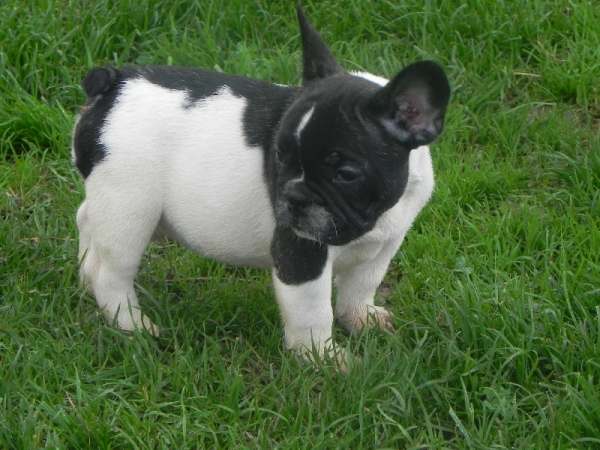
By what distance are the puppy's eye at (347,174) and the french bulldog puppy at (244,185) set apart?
52 mm

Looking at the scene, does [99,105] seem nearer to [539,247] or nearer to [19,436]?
[19,436]

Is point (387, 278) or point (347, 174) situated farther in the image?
point (387, 278)

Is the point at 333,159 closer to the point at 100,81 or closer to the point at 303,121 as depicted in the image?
the point at 303,121

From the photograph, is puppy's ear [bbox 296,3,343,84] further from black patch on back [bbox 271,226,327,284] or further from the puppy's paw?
the puppy's paw

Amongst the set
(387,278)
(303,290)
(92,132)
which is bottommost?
(387,278)

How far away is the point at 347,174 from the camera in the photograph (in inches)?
165

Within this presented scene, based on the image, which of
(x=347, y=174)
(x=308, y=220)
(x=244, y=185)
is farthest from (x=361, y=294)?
(x=347, y=174)

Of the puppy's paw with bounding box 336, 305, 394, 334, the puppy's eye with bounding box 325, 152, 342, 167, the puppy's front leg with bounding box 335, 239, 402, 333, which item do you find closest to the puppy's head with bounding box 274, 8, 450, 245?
the puppy's eye with bounding box 325, 152, 342, 167

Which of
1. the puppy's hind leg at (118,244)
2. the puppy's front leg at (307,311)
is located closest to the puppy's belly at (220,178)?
the puppy's hind leg at (118,244)

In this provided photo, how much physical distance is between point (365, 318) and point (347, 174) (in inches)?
45.4

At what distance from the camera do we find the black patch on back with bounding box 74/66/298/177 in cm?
471

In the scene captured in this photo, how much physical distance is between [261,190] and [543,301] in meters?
1.35

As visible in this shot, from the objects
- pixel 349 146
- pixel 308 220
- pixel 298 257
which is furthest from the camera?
pixel 298 257

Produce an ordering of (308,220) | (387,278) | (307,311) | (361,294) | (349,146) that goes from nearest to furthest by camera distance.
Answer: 1. (349,146)
2. (308,220)
3. (307,311)
4. (361,294)
5. (387,278)
